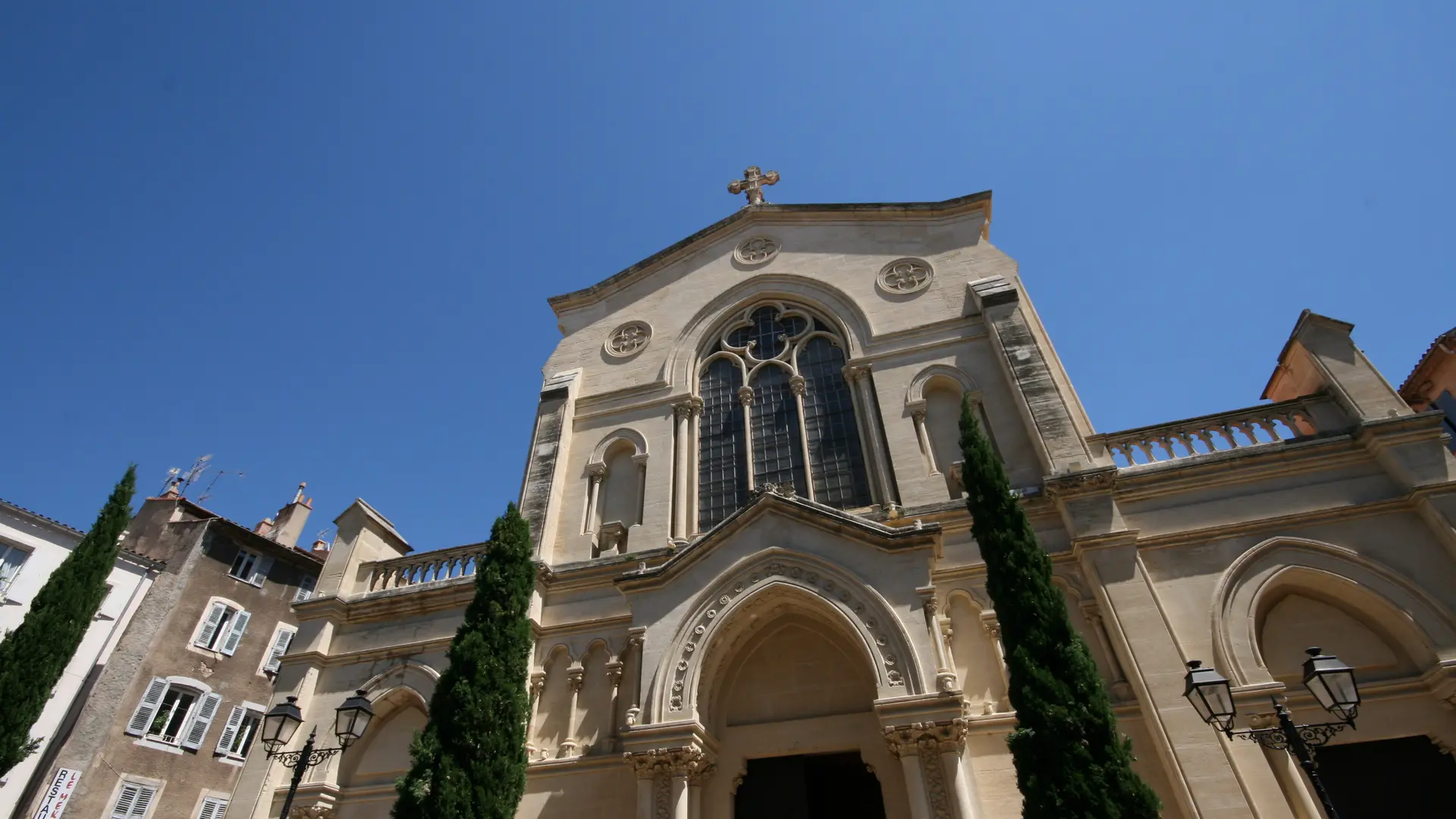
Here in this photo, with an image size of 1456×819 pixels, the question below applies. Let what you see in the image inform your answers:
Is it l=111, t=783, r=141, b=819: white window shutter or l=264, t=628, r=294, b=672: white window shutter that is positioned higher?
l=264, t=628, r=294, b=672: white window shutter

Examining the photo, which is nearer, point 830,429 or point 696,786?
point 696,786

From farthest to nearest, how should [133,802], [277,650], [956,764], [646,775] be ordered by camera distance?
[277,650] → [133,802] → [646,775] → [956,764]

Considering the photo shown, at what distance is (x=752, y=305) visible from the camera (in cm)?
1786

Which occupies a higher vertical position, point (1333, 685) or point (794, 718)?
point (794, 718)

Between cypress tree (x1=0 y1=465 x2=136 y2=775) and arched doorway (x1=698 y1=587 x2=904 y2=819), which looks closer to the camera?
arched doorway (x1=698 y1=587 x2=904 y2=819)

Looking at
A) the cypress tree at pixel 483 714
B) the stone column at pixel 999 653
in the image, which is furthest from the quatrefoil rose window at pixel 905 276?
the cypress tree at pixel 483 714

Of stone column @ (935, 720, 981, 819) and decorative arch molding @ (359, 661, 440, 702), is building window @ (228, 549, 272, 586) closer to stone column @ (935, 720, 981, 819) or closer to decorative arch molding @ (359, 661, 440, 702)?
decorative arch molding @ (359, 661, 440, 702)

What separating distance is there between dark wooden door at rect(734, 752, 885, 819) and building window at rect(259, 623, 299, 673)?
19.3 metres

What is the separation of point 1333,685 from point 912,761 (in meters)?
4.47

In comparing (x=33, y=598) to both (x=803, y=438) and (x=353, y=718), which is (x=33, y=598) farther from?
(x=803, y=438)

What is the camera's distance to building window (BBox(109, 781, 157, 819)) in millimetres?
19734

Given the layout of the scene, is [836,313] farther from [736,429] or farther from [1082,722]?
[1082,722]

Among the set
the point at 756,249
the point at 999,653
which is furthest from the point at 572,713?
the point at 756,249

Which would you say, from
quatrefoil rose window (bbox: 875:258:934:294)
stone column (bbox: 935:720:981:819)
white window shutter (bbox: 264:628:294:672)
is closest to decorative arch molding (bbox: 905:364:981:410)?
quatrefoil rose window (bbox: 875:258:934:294)
